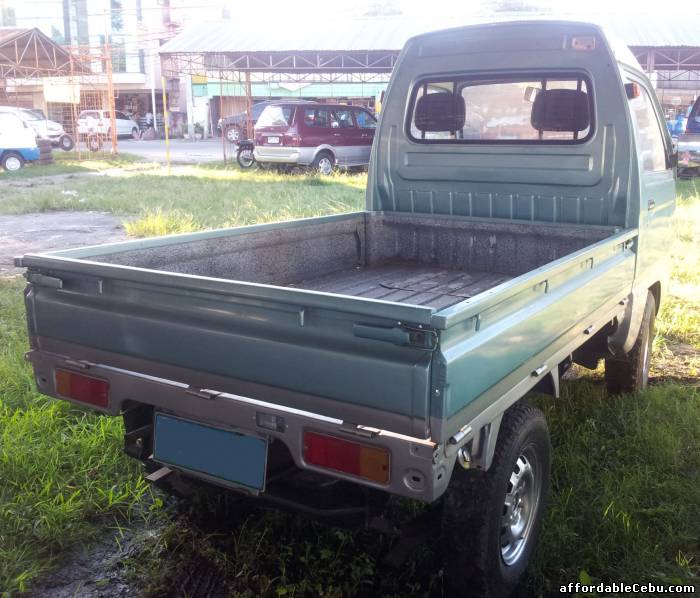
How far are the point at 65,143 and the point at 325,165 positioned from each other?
12898 mm

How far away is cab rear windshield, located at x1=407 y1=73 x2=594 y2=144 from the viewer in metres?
3.72

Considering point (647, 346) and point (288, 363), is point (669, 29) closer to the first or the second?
point (647, 346)

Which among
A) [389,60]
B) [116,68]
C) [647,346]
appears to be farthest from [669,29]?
[116,68]

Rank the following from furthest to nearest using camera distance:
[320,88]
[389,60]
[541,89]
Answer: [320,88], [389,60], [541,89]

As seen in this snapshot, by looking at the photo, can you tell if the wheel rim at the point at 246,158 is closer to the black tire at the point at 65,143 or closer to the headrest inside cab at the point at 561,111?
the black tire at the point at 65,143

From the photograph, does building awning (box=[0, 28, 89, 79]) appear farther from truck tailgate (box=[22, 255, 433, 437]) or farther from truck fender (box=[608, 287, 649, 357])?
truck tailgate (box=[22, 255, 433, 437])

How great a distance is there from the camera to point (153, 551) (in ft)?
9.39

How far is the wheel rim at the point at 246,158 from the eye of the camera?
18141mm

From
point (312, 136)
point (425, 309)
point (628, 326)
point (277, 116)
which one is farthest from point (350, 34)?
point (425, 309)

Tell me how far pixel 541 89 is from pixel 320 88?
33.7 metres

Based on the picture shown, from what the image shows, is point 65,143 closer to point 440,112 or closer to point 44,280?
point 440,112

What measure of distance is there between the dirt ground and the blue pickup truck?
14.9 feet

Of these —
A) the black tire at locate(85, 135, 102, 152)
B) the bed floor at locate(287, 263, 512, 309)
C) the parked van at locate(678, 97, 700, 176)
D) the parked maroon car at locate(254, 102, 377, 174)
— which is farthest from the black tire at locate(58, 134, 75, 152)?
the bed floor at locate(287, 263, 512, 309)

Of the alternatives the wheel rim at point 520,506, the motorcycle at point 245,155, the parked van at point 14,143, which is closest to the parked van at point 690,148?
the motorcycle at point 245,155
